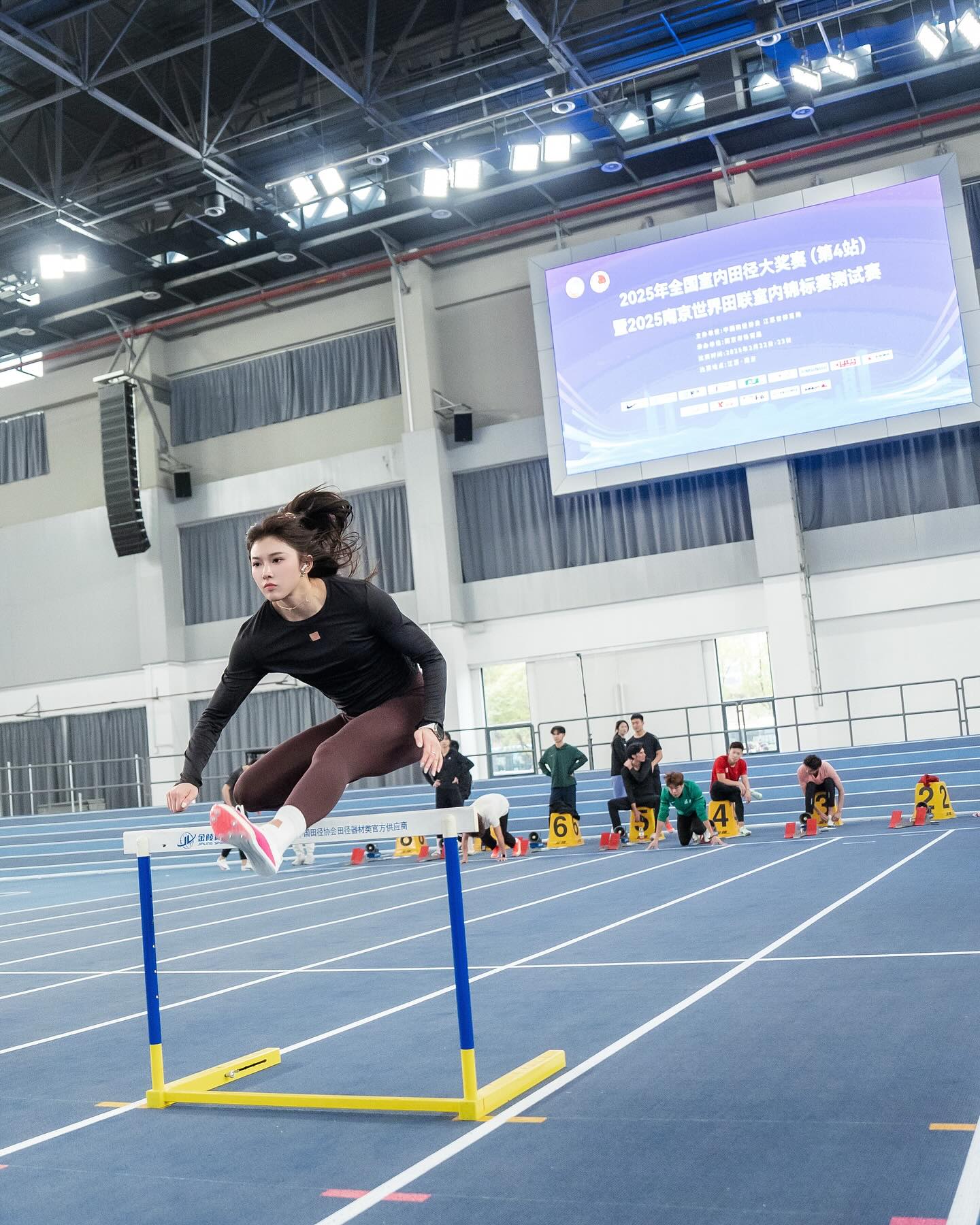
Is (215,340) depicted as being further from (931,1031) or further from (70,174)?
(931,1031)

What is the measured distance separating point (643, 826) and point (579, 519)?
8.68 meters

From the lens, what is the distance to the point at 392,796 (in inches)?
815

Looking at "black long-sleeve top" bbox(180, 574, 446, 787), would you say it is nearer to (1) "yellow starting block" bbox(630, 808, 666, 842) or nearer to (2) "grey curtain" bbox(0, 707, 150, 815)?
(1) "yellow starting block" bbox(630, 808, 666, 842)

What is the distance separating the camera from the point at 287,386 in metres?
25.5

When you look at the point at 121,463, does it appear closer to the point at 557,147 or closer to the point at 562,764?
the point at 557,147

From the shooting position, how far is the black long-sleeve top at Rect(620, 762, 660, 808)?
15.3 metres

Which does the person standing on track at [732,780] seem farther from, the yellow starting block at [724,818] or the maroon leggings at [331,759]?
the maroon leggings at [331,759]

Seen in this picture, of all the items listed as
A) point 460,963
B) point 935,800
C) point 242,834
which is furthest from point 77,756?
point 242,834

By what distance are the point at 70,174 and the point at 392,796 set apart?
1323 cm

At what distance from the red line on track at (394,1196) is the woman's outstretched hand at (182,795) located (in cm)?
134

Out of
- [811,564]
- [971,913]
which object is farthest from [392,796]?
[971,913]

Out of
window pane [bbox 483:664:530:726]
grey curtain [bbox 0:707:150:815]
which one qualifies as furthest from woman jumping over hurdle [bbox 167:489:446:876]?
grey curtain [bbox 0:707:150:815]

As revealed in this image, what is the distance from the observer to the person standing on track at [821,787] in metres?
15.1

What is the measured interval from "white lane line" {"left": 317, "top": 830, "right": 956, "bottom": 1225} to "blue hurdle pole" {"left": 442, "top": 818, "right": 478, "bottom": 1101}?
0.62ft
